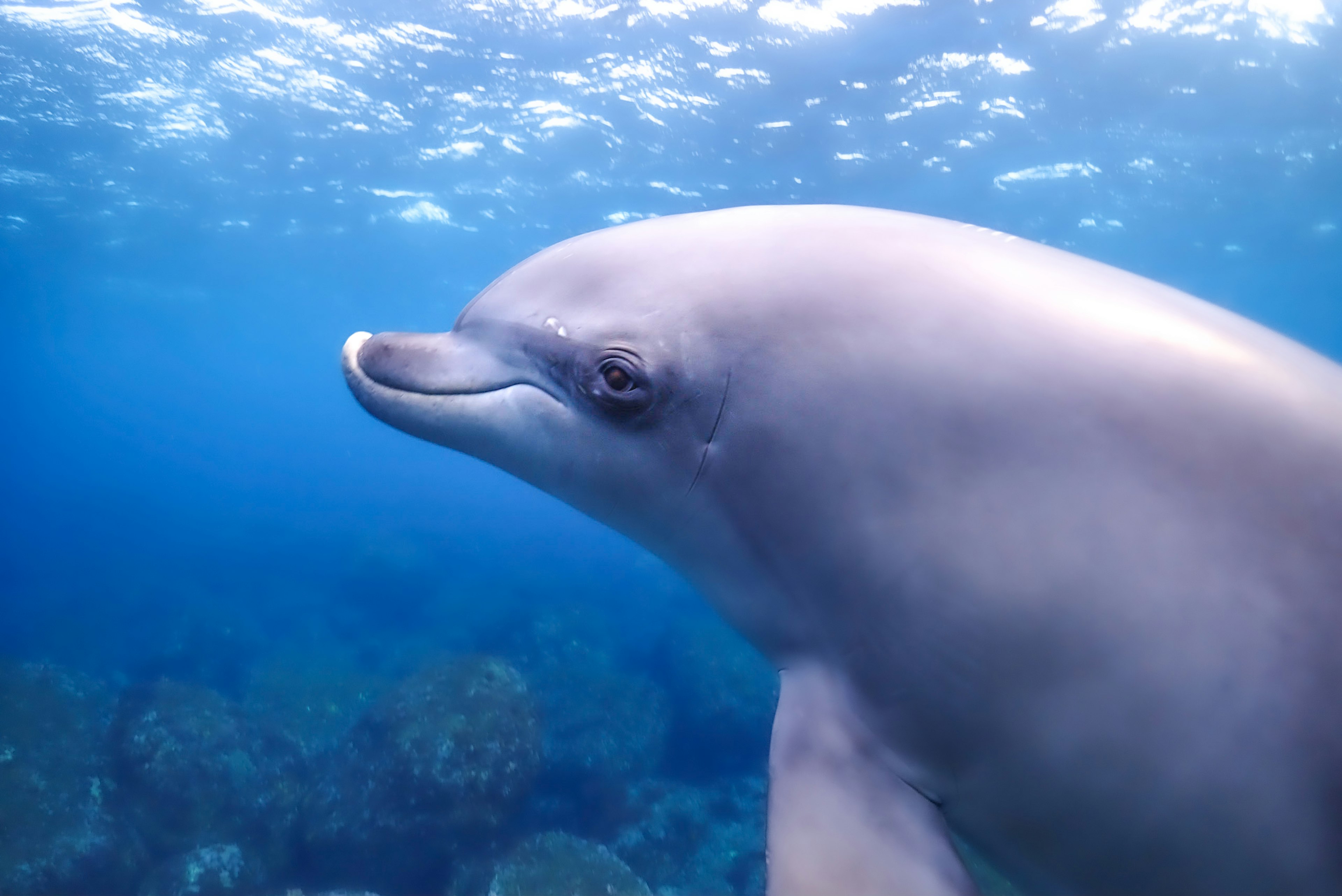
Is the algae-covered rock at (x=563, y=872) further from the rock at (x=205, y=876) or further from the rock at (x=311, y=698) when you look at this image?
the rock at (x=311, y=698)

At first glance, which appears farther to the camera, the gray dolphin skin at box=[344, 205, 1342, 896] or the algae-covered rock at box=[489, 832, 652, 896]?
the algae-covered rock at box=[489, 832, 652, 896]

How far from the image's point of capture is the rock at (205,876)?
28.1 feet

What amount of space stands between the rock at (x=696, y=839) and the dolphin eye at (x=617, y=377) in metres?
8.57

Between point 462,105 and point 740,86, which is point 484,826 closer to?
point 740,86

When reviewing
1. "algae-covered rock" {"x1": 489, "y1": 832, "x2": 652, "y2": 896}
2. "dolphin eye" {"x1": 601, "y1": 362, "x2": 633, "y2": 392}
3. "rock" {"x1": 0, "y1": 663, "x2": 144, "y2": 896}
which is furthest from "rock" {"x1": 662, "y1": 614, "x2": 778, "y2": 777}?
"dolphin eye" {"x1": 601, "y1": 362, "x2": 633, "y2": 392}

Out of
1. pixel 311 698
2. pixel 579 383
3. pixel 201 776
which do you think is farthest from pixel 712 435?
pixel 311 698

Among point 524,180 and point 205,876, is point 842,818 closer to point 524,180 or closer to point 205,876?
point 205,876

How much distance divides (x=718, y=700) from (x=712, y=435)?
13.1 metres

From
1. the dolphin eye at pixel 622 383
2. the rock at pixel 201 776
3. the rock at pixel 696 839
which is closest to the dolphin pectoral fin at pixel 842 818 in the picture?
the dolphin eye at pixel 622 383

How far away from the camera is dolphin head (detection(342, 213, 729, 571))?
2.02 meters

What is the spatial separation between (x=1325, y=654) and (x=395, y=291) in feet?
143

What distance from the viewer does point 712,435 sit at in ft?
6.57

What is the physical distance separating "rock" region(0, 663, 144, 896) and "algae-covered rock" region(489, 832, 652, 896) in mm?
4932

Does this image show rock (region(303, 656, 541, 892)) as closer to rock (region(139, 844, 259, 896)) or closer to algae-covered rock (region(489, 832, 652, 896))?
rock (region(139, 844, 259, 896))
